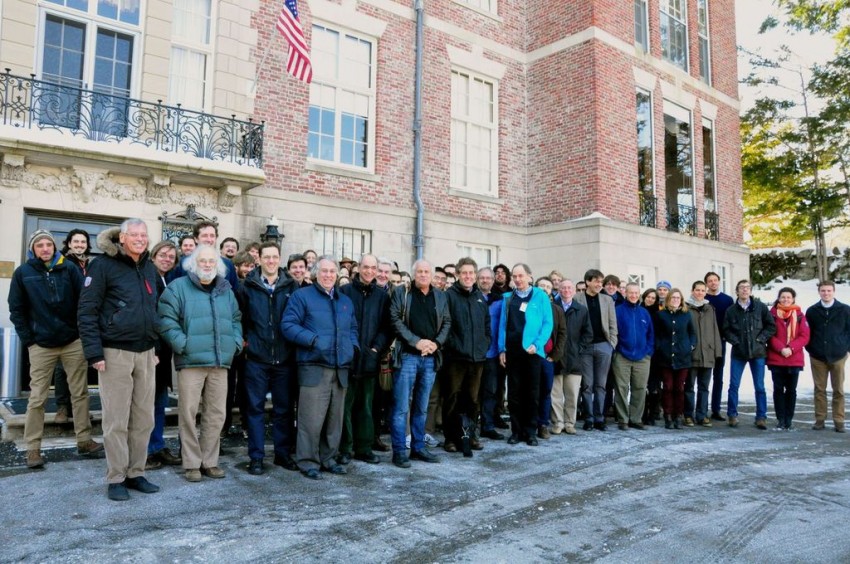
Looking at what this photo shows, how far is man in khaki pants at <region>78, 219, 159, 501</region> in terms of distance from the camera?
177 inches

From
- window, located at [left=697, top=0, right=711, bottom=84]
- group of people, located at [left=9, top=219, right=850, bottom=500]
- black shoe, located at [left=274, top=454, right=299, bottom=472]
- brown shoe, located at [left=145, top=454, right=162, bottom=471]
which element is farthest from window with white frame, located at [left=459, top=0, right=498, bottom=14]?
brown shoe, located at [left=145, top=454, right=162, bottom=471]

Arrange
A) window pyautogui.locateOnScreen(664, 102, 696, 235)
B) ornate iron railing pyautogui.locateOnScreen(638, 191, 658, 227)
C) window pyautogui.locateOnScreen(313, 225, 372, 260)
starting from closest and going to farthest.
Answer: window pyautogui.locateOnScreen(313, 225, 372, 260) → ornate iron railing pyautogui.locateOnScreen(638, 191, 658, 227) → window pyautogui.locateOnScreen(664, 102, 696, 235)

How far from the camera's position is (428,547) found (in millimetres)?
3721

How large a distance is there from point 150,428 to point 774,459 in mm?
5921

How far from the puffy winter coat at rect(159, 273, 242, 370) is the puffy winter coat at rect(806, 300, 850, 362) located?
25.5 feet

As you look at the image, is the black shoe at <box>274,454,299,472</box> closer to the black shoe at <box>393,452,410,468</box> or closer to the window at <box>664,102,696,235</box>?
the black shoe at <box>393,452,410,468</box>

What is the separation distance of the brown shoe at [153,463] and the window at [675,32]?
15.1 metres

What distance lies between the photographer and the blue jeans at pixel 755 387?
8.41 metres

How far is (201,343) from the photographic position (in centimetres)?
496

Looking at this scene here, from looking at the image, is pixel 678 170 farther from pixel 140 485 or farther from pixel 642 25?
pixel 140 485

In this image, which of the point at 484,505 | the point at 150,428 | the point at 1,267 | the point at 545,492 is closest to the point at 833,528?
the point at 545,492

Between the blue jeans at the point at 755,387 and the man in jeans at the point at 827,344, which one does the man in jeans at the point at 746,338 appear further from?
the man in jeans at the point at 827,344

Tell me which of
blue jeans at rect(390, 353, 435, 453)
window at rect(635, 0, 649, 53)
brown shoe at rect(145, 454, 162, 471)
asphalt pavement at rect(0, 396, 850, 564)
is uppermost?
window at rect(635, 0, 649, 53)

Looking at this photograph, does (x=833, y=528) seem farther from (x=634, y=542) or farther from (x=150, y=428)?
(x=150, y=428)
